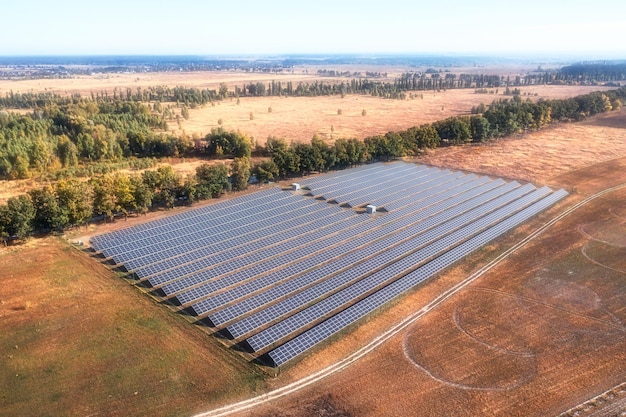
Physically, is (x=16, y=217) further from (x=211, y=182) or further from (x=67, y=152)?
(x=67, y=152)

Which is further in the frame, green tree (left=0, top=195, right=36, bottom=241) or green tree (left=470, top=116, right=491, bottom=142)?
green tree (left=470, top=116, right=491, bottom=142)

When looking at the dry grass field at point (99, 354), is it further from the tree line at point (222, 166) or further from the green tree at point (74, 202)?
the green tree at point (74, 202)

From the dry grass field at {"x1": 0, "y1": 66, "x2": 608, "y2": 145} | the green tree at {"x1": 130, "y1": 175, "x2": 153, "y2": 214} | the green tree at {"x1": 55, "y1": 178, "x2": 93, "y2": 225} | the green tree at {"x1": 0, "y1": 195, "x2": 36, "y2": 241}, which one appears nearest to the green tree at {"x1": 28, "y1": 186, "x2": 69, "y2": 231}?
the green tree at {"x1": 55, "y1": 178, "x2": 93, "y2": 225}

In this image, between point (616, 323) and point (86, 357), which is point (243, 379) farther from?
point (616, 323)

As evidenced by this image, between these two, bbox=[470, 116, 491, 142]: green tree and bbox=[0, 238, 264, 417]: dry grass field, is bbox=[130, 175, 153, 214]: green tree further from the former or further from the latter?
bbox=[470, 116, 491, 142]: green tree

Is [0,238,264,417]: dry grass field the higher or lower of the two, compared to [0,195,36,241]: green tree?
lower

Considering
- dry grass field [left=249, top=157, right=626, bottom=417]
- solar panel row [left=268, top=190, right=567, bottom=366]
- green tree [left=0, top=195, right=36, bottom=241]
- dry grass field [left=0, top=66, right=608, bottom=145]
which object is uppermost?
dry grass field [left=0, top=66, right=608, bottom=145]
